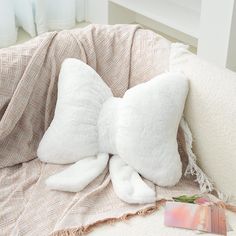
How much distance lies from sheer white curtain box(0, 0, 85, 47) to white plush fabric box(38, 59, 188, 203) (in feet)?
3.09

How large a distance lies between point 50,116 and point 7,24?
0.94 metres

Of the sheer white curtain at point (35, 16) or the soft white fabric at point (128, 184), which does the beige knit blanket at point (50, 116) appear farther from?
the sheer white curtain at point (35, 16)

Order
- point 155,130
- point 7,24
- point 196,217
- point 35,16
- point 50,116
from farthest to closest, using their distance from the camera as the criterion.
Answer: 1. point 35,16
2. point 7,24
3. point 50,116
4. point 155,130
5. point 196,217

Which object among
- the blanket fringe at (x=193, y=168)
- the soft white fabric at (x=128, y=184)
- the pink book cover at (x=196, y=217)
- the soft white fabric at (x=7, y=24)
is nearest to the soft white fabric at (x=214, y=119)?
the blanket fringe at (x=193, y=168)

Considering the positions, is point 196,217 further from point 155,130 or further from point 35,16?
point 35,16

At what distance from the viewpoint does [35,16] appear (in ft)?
8.60

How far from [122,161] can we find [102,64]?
395mm

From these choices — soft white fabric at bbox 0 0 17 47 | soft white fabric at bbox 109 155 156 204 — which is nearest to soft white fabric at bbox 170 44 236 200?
soft white fabric at bbox 109 155 156 204

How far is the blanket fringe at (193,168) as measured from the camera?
1.58m

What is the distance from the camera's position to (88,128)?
164 cm

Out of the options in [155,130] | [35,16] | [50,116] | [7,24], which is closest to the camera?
[155,130]

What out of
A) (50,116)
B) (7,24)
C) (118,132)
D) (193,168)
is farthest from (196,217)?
(7,24)

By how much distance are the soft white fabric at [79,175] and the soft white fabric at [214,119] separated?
319 mm

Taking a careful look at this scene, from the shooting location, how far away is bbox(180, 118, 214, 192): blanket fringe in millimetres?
1581
